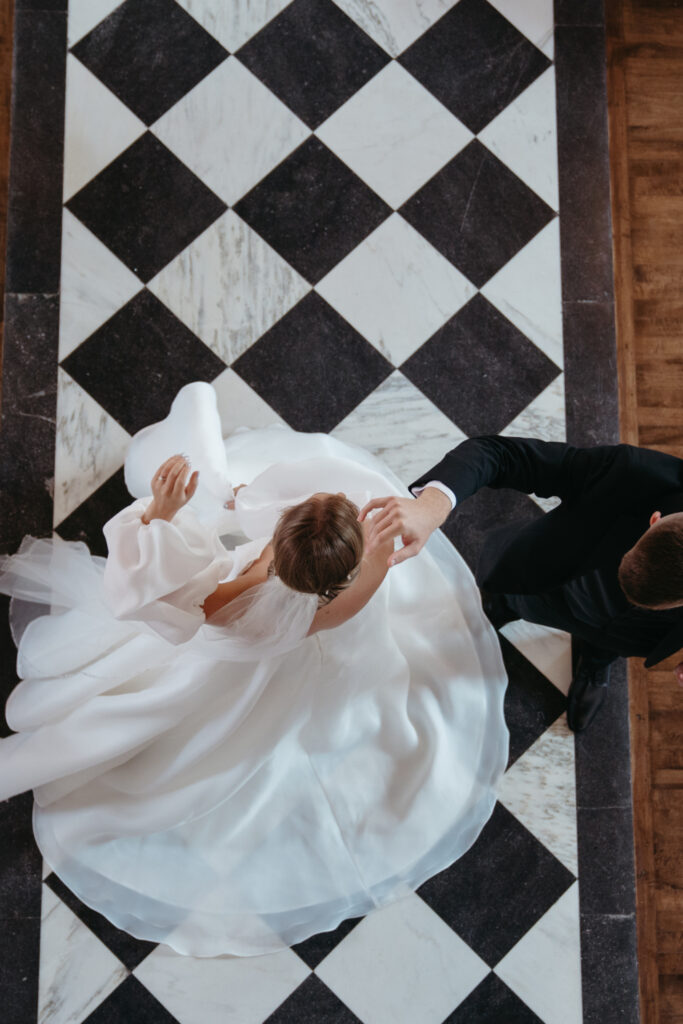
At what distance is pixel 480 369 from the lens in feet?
8.27

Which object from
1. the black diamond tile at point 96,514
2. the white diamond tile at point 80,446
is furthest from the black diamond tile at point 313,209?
the black diamond tile at point 96,514

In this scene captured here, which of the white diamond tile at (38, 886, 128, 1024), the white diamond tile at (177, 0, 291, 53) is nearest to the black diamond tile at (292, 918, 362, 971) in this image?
the white diamond tile at (38, 886, 128, 1024)

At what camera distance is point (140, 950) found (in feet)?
7.14

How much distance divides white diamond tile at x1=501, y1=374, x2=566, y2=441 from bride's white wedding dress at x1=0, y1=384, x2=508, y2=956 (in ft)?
1.88

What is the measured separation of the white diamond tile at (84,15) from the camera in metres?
2.58

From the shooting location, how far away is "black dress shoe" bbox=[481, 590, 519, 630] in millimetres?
2287

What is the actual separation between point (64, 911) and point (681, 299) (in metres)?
2.59

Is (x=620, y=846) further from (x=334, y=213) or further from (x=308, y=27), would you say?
(x=308, y=27)

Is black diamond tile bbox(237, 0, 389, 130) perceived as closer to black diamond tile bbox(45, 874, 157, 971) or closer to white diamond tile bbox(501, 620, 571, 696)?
white diamond tile bbox(501, 620, 571, 696)

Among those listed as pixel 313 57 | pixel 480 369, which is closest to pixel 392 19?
pixel 313 57

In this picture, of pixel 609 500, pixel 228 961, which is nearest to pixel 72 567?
pixel 228 961

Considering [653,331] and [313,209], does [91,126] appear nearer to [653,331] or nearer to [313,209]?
[313,209]

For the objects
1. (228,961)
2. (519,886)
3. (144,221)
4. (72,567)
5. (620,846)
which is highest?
(144,221)

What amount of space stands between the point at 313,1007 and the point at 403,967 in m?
0.26
